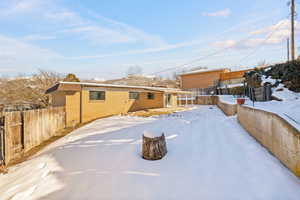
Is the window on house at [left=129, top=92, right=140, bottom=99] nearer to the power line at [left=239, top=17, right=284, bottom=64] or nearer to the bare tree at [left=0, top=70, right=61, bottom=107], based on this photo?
the bare tree at [left=0, top=70, right=61, bottom=107]

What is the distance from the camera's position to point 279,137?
10.6 ft

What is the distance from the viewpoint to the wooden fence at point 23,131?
5016mm

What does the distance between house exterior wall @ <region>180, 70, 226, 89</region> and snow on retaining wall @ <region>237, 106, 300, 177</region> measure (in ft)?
81.4

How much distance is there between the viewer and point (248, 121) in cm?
561

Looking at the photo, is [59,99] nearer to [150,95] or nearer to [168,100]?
[150,95]

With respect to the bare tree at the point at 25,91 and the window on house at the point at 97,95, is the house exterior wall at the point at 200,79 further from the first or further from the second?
the bare tree at the point at 25,91

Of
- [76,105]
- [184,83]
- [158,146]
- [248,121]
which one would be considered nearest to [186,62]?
[184,83]

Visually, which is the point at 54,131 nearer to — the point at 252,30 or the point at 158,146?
the point at 158,146

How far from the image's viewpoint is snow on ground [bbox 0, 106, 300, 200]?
2.67m

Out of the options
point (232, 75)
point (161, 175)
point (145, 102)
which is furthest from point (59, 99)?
point (232, 75)

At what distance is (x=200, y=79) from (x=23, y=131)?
2850 cm

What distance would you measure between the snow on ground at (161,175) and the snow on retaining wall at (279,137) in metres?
0.17

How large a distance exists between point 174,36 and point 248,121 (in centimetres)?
1767

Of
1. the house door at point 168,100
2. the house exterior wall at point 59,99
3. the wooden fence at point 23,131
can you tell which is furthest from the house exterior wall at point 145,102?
the wooden fence at point 23,131
